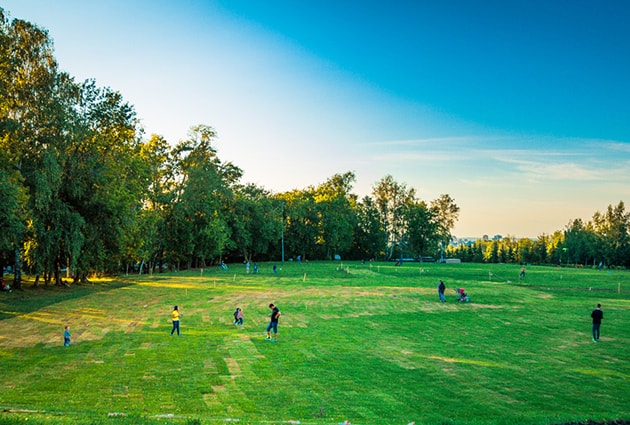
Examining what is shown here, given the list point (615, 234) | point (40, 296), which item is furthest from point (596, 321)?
point (615, 234)

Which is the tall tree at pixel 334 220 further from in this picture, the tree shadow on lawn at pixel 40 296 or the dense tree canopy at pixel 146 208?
the tree shadow on lawn at pixel 40 296

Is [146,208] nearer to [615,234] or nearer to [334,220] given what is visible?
[334,220]

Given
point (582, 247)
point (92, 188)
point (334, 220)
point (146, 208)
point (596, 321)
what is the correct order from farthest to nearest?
point (582, 247) → point (334, 220) → point (146, 208) → point (92, 188) → point (596, 321)

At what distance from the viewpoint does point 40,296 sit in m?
40.3

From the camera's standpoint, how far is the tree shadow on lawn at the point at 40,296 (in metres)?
33.2

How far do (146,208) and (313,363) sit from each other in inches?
2248

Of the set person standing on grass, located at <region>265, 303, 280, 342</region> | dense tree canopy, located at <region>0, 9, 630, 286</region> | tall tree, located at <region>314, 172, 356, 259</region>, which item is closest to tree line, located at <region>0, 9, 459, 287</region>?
dense tree canopy, located at <region>0, 9, 630, 286</region>

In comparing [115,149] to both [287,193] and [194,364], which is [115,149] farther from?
[287,193]

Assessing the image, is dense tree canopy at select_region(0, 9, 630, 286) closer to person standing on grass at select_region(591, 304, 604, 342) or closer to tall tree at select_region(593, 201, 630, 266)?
tall tree at select_region(593, 201, 630, 266)

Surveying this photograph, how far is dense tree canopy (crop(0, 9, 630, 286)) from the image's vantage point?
38594 mm

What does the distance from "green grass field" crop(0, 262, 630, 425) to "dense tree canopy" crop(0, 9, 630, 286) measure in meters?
8.77

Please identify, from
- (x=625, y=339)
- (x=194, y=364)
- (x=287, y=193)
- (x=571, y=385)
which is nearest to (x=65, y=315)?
(x=194, y=364)

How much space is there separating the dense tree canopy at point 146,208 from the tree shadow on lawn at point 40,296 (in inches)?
81.8

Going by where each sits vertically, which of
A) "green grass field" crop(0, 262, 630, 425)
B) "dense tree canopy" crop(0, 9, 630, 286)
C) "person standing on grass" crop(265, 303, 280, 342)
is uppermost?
"dense tree canopy" crop(0, 9, 630, 286)
